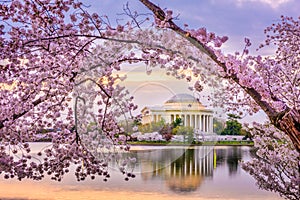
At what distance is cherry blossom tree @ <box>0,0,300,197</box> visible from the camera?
2987 millimetres

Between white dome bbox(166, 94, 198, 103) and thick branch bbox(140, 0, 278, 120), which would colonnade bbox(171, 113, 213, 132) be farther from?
thick branch bbox(140, 0, 278, 120)

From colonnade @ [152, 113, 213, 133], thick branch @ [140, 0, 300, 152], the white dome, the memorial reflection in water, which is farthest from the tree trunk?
the memorial reflection in water

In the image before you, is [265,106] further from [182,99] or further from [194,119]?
[194,119]

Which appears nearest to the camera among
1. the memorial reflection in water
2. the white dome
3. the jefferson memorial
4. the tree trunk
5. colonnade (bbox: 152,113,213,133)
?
the tree trunk

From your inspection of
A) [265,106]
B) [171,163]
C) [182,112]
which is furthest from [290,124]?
[171,163]

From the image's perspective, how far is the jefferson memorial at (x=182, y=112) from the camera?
14.3 ft

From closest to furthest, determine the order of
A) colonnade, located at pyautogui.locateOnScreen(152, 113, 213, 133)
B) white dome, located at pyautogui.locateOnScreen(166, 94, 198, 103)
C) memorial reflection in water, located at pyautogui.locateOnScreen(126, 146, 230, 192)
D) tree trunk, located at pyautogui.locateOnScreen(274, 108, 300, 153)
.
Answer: tree trunk, located at pyautogui.locateOnScreen(274, 108, 300, 153)
white dome, located at pyautogui.locateOnScreen(166, 94, 198, 103)
colonnade, located at pyautogui.locateOnScreen(152, 113, 213, 133)
memorial reflection in water, located at pyautogui.locateOnScreen(126, 146, 230, 192)

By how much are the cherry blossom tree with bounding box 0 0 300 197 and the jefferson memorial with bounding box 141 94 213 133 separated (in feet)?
0.82

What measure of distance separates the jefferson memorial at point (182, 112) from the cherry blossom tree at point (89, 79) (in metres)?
0.25

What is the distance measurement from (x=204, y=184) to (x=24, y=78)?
1505cm

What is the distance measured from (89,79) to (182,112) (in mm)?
961

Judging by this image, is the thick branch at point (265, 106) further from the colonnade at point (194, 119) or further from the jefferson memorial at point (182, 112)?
the colonnade at point (194, 119)

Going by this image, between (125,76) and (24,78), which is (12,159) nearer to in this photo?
(24,78)

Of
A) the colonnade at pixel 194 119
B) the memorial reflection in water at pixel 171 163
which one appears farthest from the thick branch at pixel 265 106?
the memorial reflection in water at pixel 171 163
